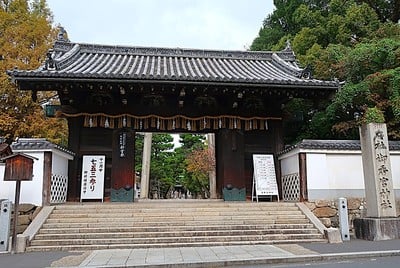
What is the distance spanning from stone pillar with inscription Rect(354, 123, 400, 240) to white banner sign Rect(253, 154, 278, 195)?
2.95 metres

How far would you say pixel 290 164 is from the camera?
11.6 meters

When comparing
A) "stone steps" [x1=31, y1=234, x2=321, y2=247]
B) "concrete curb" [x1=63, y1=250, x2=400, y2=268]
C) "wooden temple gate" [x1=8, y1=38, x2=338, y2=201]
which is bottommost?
"concrete curb" [x1=63, y1=250, x2=400, y2=268]

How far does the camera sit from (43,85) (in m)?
10.6

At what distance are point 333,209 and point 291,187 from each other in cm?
157

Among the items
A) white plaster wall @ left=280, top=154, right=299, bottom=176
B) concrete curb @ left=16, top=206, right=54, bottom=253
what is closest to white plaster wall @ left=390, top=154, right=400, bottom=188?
white plaster wall @ left=280, top=154, right=299, bottom=176

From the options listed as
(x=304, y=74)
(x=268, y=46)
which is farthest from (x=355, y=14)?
(x=304, y=74)

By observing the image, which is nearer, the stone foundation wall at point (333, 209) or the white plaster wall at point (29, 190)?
the white plaster wall at point (29, 190)

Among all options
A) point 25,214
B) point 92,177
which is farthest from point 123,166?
point 25,214

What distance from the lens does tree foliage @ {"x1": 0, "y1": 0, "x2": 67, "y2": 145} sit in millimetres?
16672

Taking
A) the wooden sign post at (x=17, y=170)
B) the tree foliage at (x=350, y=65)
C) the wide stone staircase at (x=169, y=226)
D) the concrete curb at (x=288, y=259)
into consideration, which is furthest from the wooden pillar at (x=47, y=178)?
the tree foliage at (x=350, y=65)

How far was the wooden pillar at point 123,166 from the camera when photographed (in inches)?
460

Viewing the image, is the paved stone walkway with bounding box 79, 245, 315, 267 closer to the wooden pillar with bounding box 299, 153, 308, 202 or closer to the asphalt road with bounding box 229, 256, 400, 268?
the asphalt road with bounding box 229, 256, 400, 268

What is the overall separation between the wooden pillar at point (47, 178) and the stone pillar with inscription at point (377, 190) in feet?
27.6

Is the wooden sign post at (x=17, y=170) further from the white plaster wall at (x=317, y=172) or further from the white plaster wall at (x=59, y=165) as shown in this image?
the white plaster wall at (x=317, y=172)
